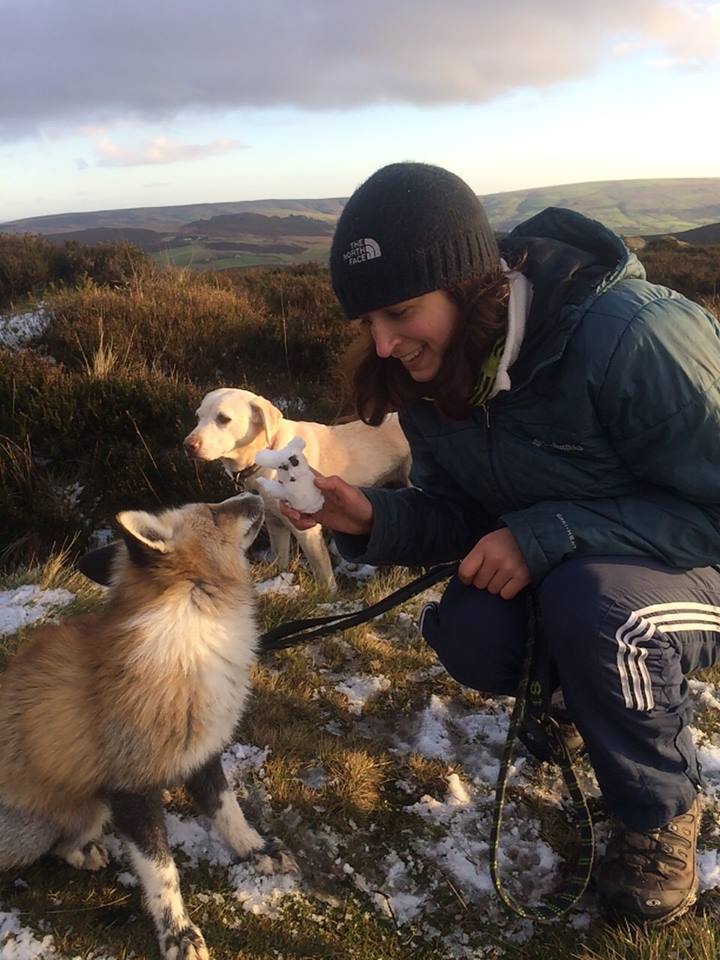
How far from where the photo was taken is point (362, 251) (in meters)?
2.11

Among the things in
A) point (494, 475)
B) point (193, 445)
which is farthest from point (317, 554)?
point (494, 475)

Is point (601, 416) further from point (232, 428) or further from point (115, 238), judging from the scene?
point (115, 238)

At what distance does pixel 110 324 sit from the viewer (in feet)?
24.6

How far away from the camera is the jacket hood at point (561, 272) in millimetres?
2117

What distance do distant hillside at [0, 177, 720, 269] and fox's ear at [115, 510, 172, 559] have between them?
8161 millimetres

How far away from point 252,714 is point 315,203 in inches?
2951

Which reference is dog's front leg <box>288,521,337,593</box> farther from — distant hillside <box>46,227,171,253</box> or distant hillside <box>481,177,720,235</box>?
distant hillside <box>481,177,720,235</box>

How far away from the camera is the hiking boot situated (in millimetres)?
2037

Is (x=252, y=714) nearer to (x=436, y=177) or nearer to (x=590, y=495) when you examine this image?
(x=590, y=495)

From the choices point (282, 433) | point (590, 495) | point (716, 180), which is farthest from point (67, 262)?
point (716, 180)

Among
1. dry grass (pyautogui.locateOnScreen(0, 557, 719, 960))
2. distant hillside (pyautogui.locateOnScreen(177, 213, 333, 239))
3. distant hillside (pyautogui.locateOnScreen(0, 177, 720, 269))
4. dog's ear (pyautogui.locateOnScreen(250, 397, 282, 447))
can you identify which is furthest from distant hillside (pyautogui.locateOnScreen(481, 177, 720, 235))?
dry grass (pyautogui.locateOnScreen(0, 557, 719, 960))

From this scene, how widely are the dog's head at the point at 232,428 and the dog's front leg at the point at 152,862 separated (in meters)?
3.09

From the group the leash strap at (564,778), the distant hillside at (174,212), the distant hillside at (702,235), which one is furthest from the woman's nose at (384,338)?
the distant hillside at (174,212)

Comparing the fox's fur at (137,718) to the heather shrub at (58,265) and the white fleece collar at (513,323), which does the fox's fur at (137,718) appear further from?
the heather shrub at (58,265)
